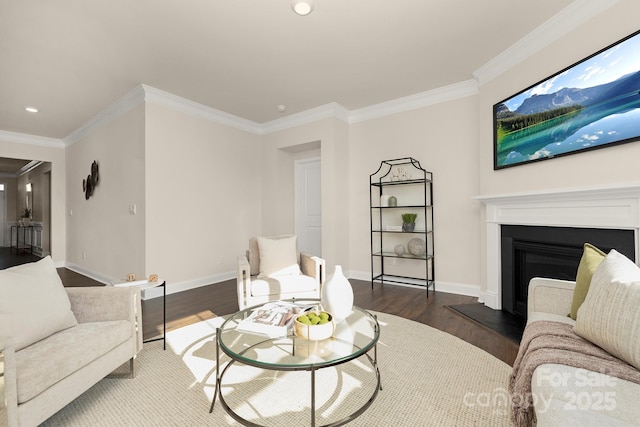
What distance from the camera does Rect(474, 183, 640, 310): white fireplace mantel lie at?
2.03m

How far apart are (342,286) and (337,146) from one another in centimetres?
314

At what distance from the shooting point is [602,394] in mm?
1014

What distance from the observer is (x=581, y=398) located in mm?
999

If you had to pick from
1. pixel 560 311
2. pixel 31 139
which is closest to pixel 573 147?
pixel 560 311

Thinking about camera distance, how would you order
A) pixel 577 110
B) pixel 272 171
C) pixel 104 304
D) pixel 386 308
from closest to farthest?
pixel 104 304 → pixel 577 110 → pixel 386 308 → pixel 272 171

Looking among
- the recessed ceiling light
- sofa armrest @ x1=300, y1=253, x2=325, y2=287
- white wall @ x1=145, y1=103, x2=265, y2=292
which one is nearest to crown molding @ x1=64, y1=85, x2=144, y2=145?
white wall @ x1=145, y1=103, x2=265, y2=292

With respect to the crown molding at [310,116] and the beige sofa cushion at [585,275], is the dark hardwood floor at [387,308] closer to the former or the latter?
the beige sofa cushion at [585,275]

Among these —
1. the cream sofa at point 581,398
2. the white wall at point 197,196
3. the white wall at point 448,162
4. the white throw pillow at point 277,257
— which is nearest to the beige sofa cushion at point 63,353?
the white throw pillow at point 277,257

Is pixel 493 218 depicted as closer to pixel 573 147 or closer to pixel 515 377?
pixel 573 147

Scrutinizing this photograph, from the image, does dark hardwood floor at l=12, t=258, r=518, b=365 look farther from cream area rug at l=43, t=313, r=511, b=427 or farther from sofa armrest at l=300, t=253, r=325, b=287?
sofa armrest at l=300, t=253, r=325, b=287

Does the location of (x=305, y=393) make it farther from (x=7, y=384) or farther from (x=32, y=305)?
(x=32, y=305)

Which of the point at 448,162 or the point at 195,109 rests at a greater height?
the point at 195,109

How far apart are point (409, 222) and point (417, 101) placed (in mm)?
1684

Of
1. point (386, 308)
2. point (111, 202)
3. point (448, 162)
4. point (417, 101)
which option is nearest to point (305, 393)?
point (386, 308)
